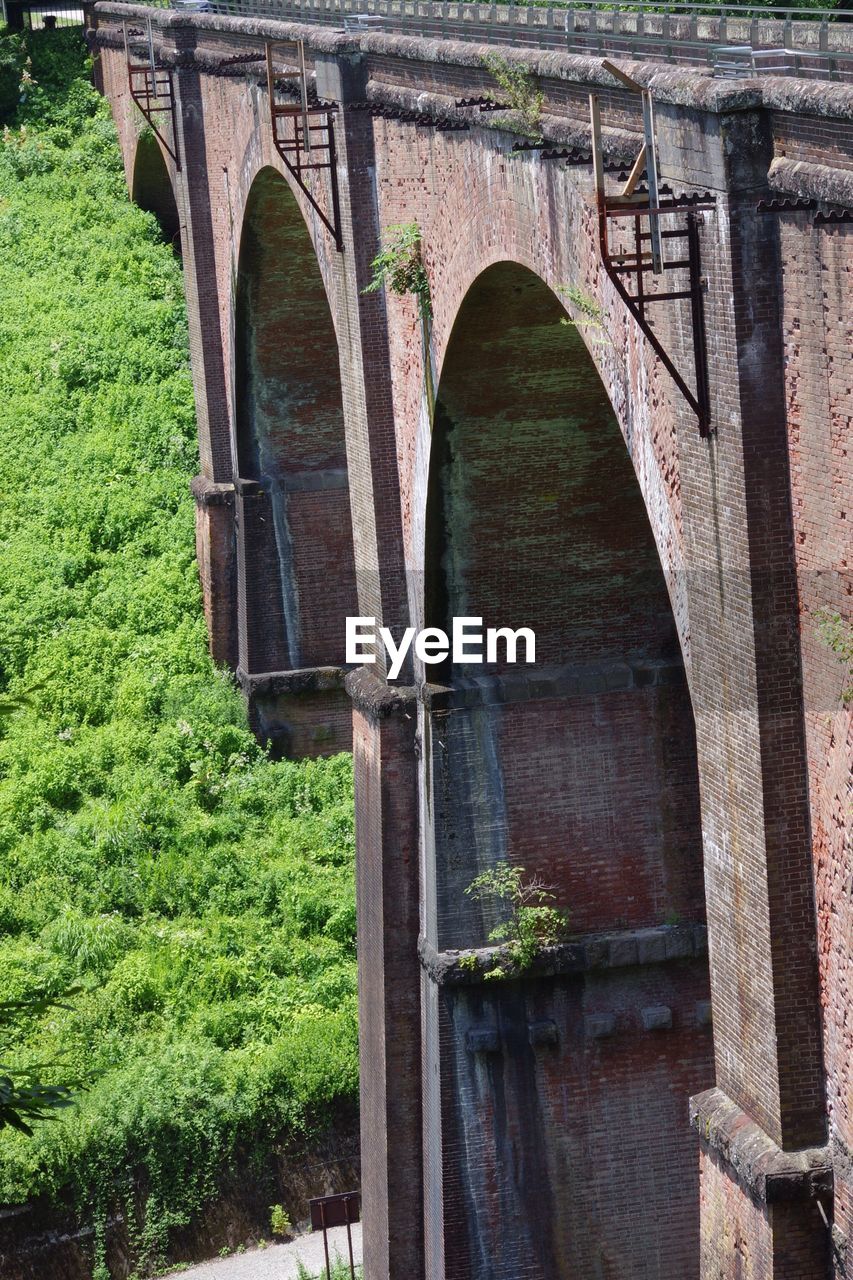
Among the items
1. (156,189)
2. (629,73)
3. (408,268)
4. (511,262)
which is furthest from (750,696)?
(156,189)

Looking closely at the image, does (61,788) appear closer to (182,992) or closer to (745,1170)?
(182,992)

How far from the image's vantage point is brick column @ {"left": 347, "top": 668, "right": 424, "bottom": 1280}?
47.6 ft

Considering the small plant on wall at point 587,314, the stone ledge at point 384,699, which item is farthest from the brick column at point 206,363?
the small plant on wall at point 587,314

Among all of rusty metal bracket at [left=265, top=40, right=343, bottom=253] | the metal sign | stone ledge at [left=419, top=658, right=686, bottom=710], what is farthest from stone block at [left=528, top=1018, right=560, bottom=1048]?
rusty metal bracket at [left=265, top=40, right=343, bottom=253]

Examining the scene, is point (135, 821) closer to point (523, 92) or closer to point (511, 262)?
point (511, 262)

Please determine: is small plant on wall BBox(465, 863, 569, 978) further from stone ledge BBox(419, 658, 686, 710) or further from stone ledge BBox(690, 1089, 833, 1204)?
stone ledge BBox(690, 1089, 833, 1204)

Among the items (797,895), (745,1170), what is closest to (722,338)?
(797,895)

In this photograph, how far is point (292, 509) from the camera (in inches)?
867

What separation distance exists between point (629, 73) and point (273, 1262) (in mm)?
11160

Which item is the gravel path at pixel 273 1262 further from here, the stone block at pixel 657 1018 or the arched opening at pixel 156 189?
the arched opening at pixel 156 189

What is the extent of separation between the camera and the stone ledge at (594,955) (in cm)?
1366

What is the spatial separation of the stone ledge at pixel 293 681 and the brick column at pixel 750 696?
1344 cm

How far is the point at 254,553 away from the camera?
72.5ft

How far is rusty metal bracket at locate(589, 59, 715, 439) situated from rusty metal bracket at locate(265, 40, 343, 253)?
6468 millimetres
